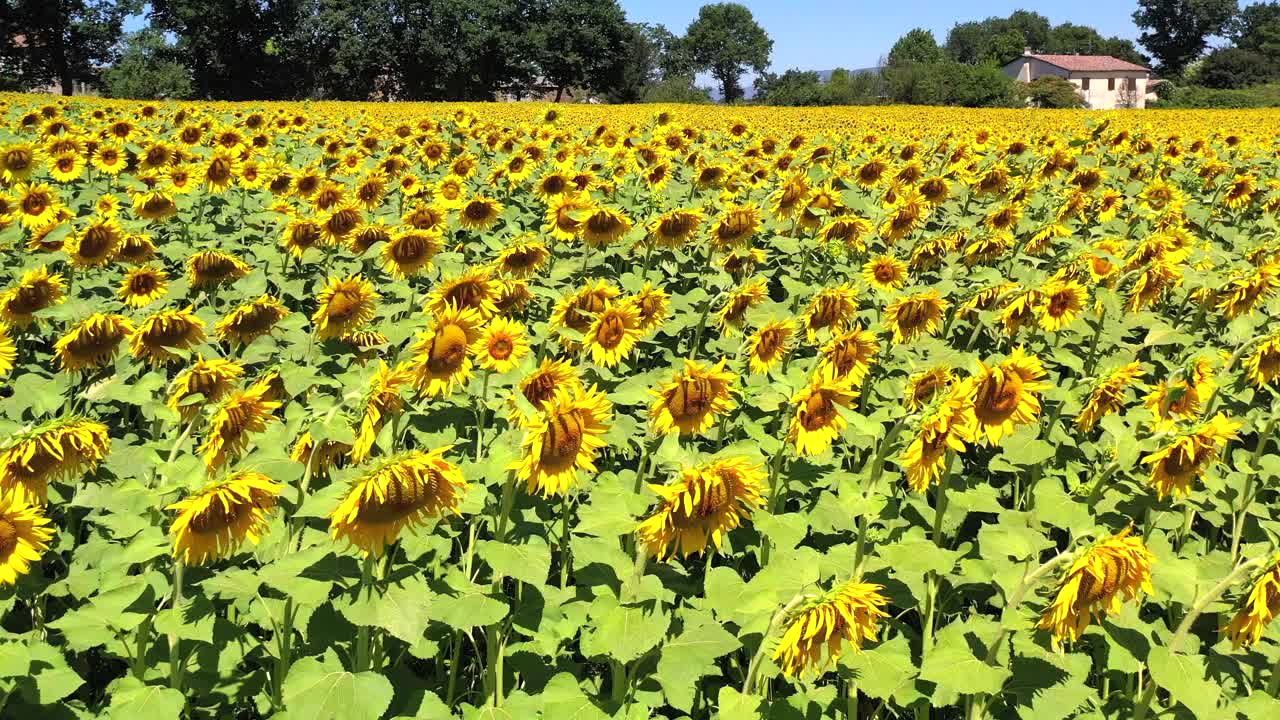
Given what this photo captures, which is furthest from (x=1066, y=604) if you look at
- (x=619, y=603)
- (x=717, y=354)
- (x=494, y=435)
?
(x=717, y=354)

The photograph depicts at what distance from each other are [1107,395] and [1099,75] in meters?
116

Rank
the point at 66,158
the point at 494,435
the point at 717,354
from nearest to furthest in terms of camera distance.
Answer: the point at 494,435
the point at 717,354
the point at 66,158

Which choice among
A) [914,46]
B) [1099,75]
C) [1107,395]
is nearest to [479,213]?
[1107,395]

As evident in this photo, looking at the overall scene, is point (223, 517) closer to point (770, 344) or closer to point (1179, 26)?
point (770, 344)

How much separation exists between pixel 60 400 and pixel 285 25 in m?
59.6

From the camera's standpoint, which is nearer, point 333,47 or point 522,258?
point 522,258

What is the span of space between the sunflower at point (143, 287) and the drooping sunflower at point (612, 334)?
2.41 metres

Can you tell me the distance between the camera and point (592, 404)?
2.25 metres

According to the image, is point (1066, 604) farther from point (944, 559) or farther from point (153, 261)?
point (153, 261)

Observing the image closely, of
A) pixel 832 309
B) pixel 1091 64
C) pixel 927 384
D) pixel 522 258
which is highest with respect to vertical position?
pixel 1091 64

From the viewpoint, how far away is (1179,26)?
362ft

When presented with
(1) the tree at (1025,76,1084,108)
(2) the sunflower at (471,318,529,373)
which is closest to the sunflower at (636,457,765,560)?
(2) the sunflower at (471,318,529,373)

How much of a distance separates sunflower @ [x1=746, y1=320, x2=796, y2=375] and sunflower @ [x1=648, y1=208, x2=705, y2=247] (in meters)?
1.55

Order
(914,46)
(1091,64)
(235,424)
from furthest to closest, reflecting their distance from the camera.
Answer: (914,46) → (1091,64) → (235,424)
